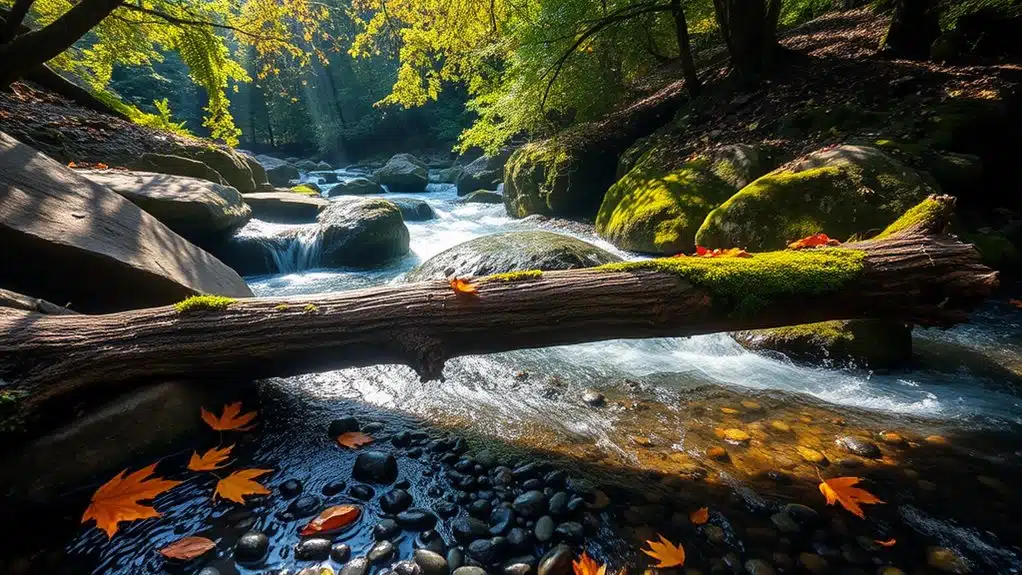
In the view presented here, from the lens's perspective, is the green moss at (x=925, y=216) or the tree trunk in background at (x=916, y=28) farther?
the tree trunk in background at (x=916, y=28)

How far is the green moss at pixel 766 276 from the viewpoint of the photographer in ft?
8.39

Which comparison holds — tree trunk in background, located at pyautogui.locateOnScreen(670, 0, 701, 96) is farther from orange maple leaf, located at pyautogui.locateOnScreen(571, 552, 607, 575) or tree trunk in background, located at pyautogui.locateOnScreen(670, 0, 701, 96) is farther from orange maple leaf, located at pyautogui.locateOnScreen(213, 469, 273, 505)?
orange maple leaf, located at pyautogui.locateOnScreen(213, 469, 273, 505)

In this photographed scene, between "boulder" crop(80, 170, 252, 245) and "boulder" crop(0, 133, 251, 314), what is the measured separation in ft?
5.52

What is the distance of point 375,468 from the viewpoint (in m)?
2.43

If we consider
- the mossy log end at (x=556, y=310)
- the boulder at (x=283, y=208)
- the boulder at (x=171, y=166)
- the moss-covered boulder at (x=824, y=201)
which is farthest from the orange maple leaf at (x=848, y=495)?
the boulder at (x=171, y=166)

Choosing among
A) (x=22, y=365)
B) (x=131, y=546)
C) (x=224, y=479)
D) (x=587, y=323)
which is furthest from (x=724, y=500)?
(x=22, y=365)

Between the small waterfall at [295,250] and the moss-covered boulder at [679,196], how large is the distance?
5.58 meters

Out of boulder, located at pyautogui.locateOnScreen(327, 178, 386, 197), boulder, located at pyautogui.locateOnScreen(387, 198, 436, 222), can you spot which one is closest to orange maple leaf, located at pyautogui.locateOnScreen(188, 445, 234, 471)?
boulder, located at pyautogui.locateOnScreen(387, 198, 436, 222)

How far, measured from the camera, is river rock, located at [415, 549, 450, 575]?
5.98ft

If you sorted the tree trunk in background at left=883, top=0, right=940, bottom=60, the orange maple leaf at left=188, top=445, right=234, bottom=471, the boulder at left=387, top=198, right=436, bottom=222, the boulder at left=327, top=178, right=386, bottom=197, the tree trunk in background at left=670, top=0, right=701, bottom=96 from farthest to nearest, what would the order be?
the boulder at left=327, top=178, right=386, bottom=197, the boulder at left=387, top=198, right=436, bottom=222, the tree trunk in background at left=670, top=0, right=701, bottom=96, the tree trunk in background at left=883, top=0, right=940, bottom=60, the orange maple leaf at left=188, top=445, right=234, bottom=471

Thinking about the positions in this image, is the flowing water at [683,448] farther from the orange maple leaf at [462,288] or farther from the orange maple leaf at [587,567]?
the orange maple leaf at [462,288]

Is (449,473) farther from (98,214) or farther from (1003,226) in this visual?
(1003,226)

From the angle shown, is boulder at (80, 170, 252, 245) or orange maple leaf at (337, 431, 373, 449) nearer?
orange maple leaf at (337, 431, 373, 449)

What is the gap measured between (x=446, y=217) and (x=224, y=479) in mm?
12251
